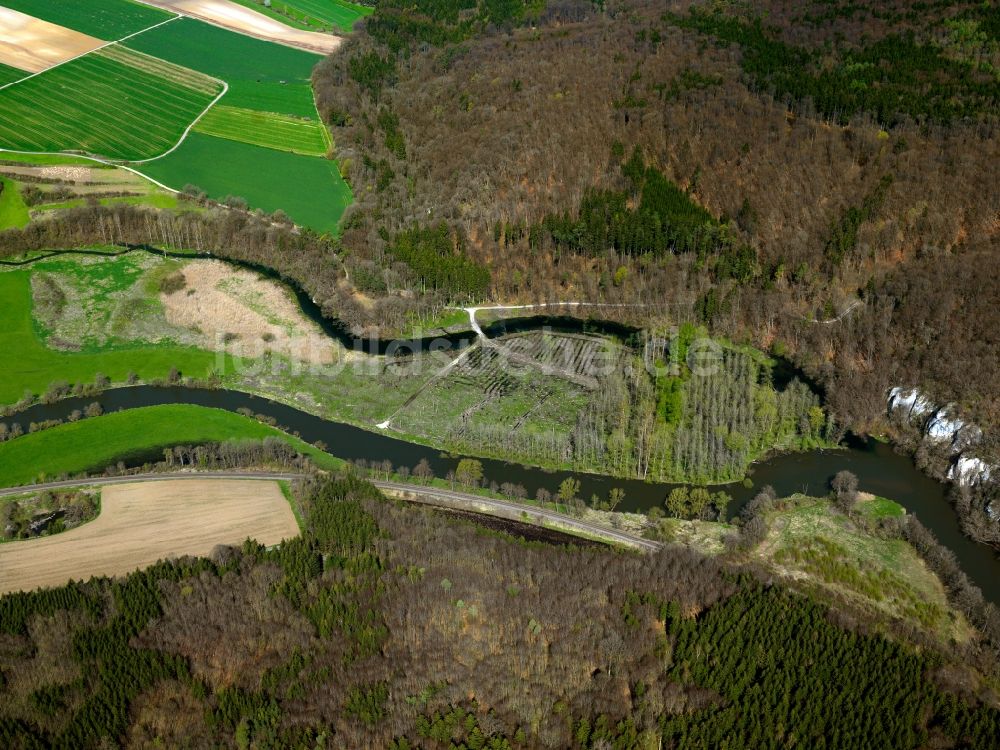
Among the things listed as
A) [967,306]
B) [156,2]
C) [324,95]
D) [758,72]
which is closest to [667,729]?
[967,306]

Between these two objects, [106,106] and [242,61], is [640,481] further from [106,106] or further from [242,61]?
[242,61]

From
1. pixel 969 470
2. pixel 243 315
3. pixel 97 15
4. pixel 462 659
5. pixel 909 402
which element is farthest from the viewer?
pixel 97 15

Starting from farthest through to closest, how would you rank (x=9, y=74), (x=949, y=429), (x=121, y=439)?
(x=9, y=74), (x=121, y=439), (x=949, y=429)

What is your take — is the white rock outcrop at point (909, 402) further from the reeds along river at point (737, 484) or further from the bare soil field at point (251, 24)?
the bare soil field at point (251, 24)

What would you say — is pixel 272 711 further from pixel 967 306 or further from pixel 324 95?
pixel 324 95

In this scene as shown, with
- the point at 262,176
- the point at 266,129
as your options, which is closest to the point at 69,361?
the point at 262,176
